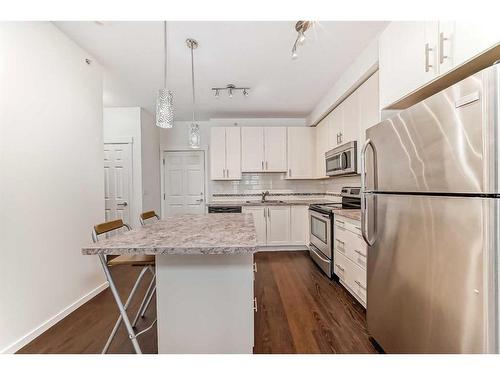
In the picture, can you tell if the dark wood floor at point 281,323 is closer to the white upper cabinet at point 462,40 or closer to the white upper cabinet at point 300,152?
the white upper cabinet at point 462,40

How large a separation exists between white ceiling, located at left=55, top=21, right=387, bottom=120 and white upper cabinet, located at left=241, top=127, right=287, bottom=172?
65cm

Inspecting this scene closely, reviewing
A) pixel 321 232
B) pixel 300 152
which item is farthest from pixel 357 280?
pixel 300 152

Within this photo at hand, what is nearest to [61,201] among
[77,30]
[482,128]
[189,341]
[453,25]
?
[77,30]

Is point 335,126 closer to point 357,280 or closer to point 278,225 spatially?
point 278,225

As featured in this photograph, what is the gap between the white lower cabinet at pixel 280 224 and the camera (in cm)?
403

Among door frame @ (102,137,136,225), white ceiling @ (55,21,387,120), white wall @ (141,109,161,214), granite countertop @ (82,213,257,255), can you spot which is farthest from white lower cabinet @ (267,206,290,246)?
granite countertop @ (82,213,257,255)

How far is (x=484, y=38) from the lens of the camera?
104 centimetres

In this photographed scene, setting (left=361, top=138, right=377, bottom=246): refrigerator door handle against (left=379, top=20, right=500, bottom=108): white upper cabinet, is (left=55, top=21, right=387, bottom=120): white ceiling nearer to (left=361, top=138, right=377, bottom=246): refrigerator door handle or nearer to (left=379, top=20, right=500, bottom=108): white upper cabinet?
(left=379, top=20, right=500, bottom=108): white upper cabinet

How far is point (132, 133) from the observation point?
4059 mm

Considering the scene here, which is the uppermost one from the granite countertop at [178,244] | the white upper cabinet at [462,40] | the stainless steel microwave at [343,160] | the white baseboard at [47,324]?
the white upper cabinet at [462,40]

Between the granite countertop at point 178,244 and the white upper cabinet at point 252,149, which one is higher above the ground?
the white upper cabinet at point 252,149

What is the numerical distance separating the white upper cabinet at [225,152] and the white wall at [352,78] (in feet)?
5.06

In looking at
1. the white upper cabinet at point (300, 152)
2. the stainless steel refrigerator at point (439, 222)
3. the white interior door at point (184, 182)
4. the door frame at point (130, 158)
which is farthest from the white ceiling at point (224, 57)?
the white interior door at point (184, 182)

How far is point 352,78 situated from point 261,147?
203 centimetres
